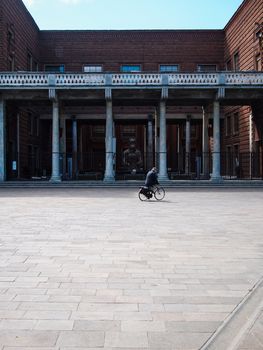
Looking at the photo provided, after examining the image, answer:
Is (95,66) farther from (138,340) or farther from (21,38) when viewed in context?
(138,340)

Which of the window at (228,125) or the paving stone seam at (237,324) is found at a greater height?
the window at (228,125)

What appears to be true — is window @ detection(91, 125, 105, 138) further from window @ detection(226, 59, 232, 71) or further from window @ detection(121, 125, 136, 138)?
window @ detection(226, 59, 232, 71)

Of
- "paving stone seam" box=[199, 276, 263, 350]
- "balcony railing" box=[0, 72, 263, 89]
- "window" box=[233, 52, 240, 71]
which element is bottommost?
"paving stone seam" box=[199, 276, 263, 350]

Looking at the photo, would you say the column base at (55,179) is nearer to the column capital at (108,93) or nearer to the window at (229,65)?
the column capital at (108,93)

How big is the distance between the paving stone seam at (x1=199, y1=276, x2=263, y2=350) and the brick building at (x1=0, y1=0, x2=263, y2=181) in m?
24.1

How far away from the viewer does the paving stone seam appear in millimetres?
3643

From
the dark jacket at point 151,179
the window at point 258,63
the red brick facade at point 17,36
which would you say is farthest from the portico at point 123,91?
the dark jacket at point 151,179

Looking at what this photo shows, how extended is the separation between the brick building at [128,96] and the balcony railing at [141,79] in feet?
0.22

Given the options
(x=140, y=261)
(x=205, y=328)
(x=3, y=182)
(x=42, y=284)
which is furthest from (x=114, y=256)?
(x=3, y=182)

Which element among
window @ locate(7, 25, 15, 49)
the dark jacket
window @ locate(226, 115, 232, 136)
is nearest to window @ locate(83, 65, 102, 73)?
window @ locate(7, 25, 15, 49)

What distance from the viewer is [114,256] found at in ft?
23.3

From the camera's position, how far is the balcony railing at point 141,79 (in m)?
28.7

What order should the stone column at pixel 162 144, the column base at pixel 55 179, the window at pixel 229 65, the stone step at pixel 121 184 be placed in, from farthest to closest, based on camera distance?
1. the window at pixel 229 65
2. the stone column at pixel 162 144
3. the column base at pixel 55 179
4. the stone step at pixel 121 184

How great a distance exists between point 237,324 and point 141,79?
25.9 m
